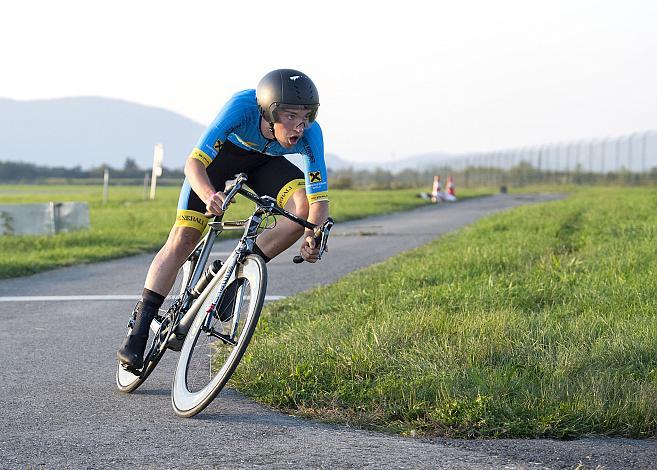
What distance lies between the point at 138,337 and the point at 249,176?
1.16m

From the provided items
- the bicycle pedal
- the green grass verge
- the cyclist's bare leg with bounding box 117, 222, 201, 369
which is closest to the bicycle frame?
the cyclist's bare leg with bounding box 117, 222, 201, 369

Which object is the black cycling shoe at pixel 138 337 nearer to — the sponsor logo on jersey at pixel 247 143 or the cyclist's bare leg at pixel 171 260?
the cyclist's bare leg at pixel 171 260

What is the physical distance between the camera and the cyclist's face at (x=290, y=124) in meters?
5.36

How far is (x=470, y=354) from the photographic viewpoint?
6078mm

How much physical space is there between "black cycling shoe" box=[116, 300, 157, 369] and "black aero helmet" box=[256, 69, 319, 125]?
53.1 inches

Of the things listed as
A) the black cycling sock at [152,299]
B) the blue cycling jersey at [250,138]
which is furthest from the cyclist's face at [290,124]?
the black cycling sock at [152,299]

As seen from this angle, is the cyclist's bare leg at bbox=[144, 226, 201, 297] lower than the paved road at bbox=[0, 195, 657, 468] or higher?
higher

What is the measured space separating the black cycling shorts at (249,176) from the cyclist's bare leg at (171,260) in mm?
52

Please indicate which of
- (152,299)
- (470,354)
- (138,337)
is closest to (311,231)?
(152,299)

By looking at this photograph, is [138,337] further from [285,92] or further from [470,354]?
[470,354]

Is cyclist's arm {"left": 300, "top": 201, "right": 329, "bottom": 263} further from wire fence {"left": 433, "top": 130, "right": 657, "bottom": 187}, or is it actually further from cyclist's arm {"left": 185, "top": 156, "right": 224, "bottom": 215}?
wire fence {"left": 433, "top": 130, "right": 657, "bottom": 187}

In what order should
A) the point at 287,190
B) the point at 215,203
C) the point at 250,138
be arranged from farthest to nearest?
1. the point at 287,190
2. the point at 250,138
3. the point at 215,203

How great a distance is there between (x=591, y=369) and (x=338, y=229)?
1555 cm

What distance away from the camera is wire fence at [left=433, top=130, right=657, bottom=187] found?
7056 centimetres
